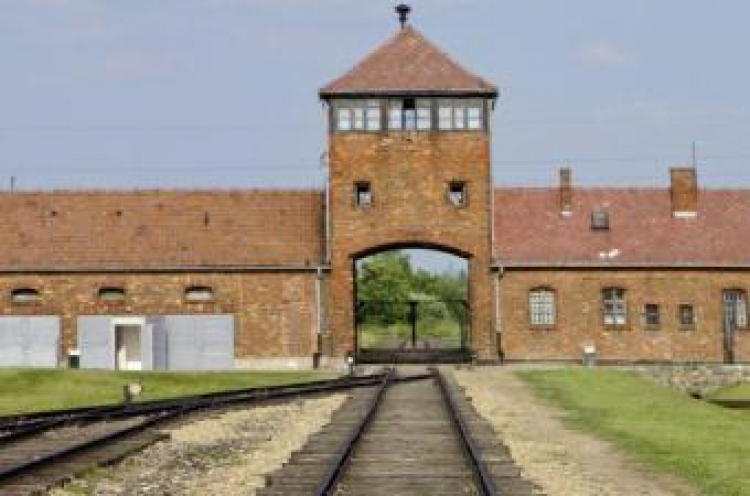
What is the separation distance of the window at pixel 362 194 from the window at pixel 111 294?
8397mm

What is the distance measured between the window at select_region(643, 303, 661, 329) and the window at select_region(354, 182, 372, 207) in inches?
393

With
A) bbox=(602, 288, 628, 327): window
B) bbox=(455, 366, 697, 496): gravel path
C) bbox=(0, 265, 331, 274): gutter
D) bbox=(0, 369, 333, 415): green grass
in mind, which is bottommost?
bbox=(455, 366, 697, 496): gravel path

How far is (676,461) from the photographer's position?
51.1ft

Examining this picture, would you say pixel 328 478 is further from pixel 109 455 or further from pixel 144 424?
pixel 144 424

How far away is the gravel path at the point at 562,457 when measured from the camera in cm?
1331

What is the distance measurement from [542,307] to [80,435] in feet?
85.8

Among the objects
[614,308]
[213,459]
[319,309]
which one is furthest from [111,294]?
[213,459]

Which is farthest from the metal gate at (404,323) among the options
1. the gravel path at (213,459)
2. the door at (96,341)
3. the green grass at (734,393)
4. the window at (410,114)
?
the gravel path at (213,459)

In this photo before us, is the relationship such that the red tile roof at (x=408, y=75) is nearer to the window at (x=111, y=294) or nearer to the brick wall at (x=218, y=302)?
the brick wall at (x=218, y=302)

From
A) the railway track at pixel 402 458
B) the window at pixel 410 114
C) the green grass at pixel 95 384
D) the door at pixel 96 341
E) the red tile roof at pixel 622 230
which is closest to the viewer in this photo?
the railway track at pixel 402 458

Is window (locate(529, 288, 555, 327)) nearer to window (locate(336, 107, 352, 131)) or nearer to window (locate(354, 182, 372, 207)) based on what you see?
window (locate(354, 182, 372, 207))

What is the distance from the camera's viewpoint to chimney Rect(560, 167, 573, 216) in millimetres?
46562

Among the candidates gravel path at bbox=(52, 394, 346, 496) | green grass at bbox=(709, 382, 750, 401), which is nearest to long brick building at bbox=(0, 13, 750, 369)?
green grass at bbox=(709, 382, 750, 401)

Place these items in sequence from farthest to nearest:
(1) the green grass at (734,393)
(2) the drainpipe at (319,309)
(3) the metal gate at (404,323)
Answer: (3) the metal gate at (404,323) → (2) the drainpipe at (319,309) → (1) the green grass at (734,393)
